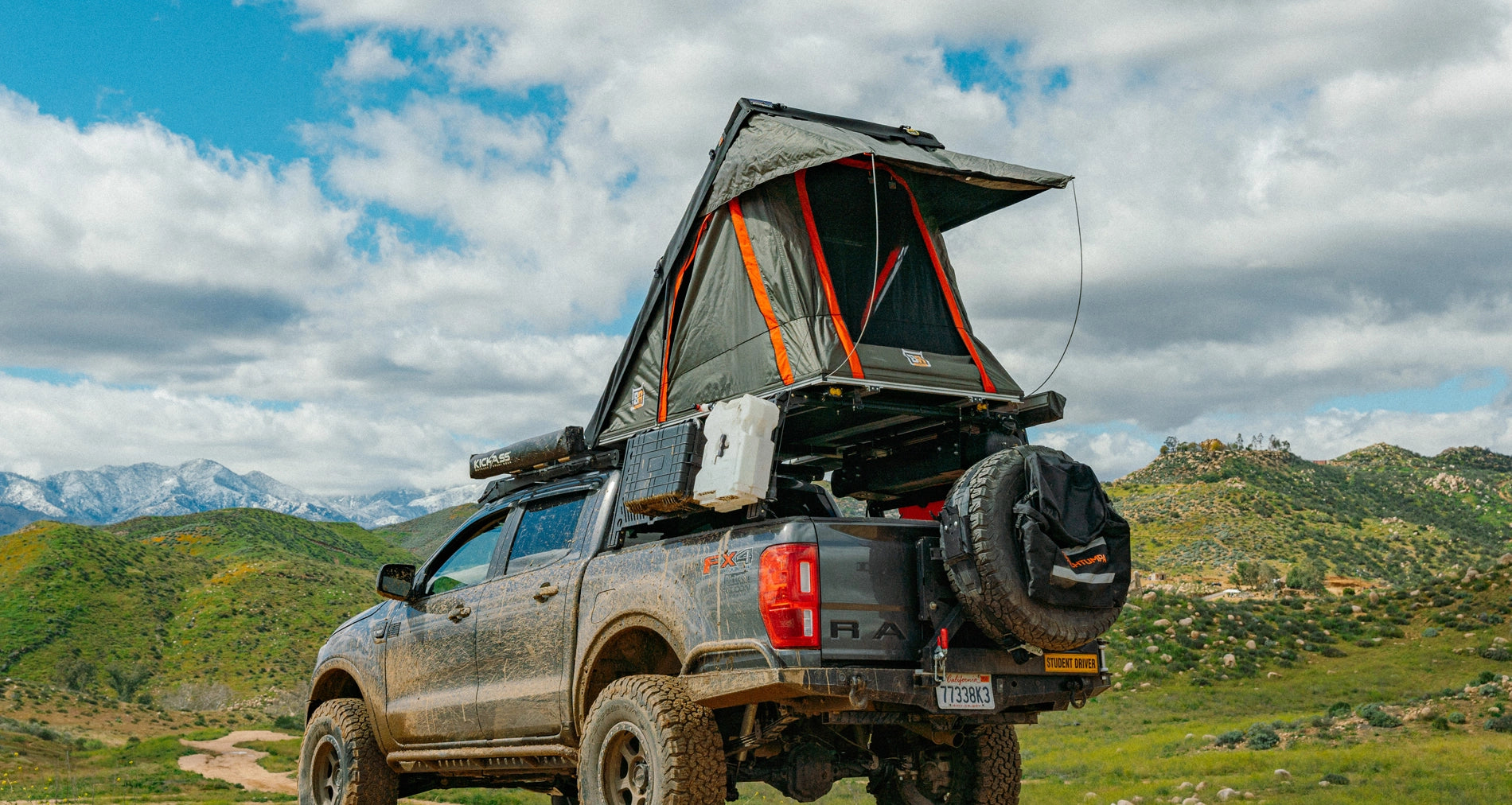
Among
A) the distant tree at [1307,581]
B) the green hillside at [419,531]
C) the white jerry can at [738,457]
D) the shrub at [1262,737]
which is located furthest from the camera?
the green hillside at [419,531]

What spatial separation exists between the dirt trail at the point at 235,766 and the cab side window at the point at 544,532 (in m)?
12.5

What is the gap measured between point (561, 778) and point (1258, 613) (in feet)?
85.9

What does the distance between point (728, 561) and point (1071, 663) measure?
183 centimetres

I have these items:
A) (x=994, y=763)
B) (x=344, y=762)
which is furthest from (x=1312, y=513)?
(x=344, y=762)

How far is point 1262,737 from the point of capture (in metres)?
14.9

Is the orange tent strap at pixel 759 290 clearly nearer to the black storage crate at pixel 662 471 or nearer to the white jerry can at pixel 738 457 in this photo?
the white jerry can at pixel 738 457

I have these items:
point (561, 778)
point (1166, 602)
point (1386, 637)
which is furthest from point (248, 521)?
point (561, 778)

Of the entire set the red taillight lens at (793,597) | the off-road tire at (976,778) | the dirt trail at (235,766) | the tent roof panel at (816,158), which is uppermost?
the tent roof panel at (816,158)

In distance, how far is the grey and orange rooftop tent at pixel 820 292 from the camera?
257 inches

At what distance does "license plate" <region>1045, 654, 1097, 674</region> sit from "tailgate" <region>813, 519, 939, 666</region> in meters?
0.77

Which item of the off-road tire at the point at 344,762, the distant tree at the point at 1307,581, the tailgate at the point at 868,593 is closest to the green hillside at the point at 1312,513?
the distant tree at the point at 1307,581

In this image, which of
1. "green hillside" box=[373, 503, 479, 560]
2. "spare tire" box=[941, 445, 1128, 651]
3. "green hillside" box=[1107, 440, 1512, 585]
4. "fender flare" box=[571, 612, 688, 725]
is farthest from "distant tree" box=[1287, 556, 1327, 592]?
"green hillside" box=[373, 503, 479, 560]

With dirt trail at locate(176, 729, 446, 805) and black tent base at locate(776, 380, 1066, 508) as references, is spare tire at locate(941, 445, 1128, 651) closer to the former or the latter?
black tent base at locate(776, 380, 1066, 508)

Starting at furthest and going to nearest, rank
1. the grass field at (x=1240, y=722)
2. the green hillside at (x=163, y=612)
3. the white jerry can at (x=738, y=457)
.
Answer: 1. the green hillside at (x=163, y=612)
2. the grass field at (x=1240, y=722)
3. the white jerry can at (x=738, y=457)
